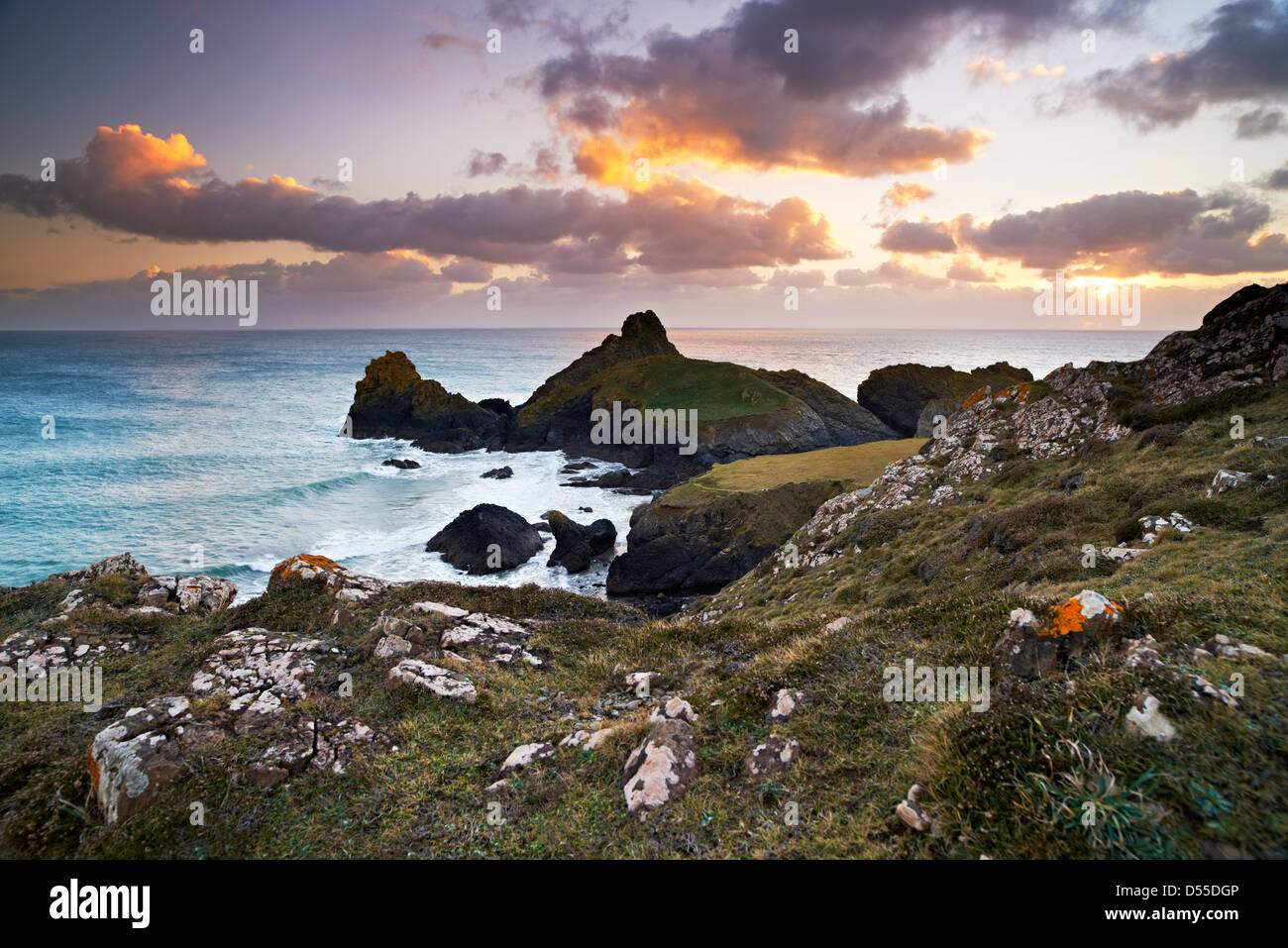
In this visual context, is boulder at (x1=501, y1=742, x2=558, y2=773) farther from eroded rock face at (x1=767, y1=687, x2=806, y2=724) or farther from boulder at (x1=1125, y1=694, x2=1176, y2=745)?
boulder at (x1=1125, y1=694, x2=1176, y2=745)

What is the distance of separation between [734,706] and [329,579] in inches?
481

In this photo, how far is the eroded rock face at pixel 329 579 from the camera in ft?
48.1

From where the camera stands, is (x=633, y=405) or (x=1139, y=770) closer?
(x=1139, y=770)

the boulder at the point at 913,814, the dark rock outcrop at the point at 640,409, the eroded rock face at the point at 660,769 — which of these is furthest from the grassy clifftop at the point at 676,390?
the boulder at the point at 913,814

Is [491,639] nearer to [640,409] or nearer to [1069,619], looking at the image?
[1069,619]

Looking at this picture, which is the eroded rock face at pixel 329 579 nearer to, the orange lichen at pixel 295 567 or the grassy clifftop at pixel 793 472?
the orange lichen at pixel 295 567

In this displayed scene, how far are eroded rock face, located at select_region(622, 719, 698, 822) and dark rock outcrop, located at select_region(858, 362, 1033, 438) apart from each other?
81531 mm

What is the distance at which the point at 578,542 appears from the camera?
3744cm

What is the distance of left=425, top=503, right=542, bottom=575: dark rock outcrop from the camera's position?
35500 millimetres

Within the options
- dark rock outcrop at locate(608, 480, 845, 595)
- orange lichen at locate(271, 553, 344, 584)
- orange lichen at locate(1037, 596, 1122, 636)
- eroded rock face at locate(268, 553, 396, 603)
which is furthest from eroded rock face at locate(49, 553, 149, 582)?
dark rock outcrop at locate(608, 480, 845, 595)
